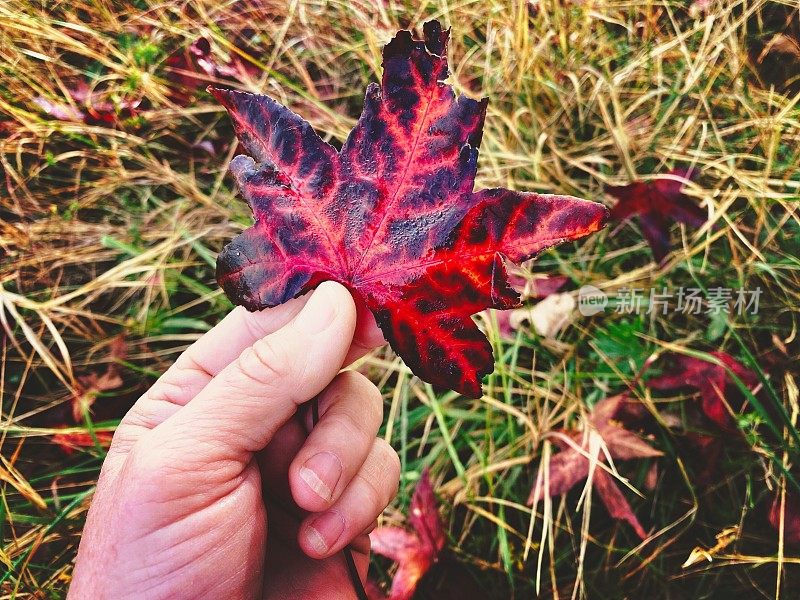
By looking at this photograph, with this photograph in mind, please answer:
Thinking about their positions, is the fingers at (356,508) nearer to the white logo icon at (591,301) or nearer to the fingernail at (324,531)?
the fingernail at (324,531)

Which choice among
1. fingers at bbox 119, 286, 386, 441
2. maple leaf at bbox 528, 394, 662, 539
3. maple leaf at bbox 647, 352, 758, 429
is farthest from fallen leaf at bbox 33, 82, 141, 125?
maple leaf at bbox 647, 352, 758, 429

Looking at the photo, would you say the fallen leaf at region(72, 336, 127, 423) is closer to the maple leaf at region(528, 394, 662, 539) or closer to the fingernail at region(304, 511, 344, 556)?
the fingernail at region(304, 511, 344, 556)

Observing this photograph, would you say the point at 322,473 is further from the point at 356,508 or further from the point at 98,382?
the point at 98,382

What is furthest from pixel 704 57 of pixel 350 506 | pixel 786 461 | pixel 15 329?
pixel 15 329

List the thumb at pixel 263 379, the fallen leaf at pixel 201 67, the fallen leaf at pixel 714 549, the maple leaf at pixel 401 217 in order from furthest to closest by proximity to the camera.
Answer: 1. the fallen leaf at pixel 201 67
2. the fallen leaf at pixel 714 549
3. the thumb at pixel 263 379
4. the maple leaf at pixel 401 217

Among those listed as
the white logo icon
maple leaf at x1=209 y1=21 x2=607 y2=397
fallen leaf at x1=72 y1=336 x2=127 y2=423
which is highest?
maple leaf at x1=209 y1=21 x2=607 y2=397

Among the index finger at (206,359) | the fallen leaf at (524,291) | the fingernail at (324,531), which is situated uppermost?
the index finger at (206,359)

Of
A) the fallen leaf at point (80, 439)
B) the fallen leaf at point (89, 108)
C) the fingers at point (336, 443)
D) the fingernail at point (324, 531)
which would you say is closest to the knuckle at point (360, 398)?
the fingers at point (336, 443)
